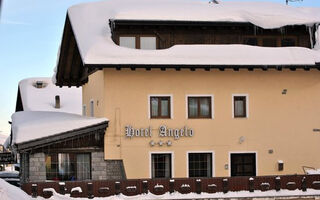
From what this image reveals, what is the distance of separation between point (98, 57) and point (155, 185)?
17.2ft

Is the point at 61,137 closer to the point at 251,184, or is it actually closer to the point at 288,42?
the point at 251,184

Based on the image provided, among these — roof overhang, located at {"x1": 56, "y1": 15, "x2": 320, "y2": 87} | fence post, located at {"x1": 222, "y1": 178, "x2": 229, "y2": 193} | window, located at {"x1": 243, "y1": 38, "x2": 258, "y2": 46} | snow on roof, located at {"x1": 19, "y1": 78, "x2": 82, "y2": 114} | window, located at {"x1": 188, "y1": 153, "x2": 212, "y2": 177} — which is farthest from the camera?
snow on roof, located at {"x1": 19, "y1": 78, "x2": 82, "y2": 114}

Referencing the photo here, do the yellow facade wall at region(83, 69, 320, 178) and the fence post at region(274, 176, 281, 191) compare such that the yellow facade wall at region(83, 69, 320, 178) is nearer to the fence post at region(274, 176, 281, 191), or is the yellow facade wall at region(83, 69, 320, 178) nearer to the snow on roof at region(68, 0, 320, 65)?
the snow on roof at region(68, 0, 320, 65)

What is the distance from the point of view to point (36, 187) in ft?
55.6

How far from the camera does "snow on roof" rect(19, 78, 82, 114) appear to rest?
140ft

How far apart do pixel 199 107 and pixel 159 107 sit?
161cm

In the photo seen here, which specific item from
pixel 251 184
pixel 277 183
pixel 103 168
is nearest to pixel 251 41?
pixel 277 183

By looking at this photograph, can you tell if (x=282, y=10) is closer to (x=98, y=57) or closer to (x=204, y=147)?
(x=204, y=147)

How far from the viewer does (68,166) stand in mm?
20469

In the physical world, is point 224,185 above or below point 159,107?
below

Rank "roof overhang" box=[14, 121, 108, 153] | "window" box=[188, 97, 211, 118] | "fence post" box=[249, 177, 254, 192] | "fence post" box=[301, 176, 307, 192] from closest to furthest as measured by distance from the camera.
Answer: "fence post" box=[249, 177, 254, 192] → "fence post" box=[301, 176, 307, 192] → "roof overhang" box=[14, 121, 108, 153] → "window" box=[188, 97, 211, 118]

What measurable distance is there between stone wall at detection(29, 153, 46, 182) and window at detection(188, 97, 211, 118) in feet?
19.5

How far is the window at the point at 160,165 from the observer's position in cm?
2087

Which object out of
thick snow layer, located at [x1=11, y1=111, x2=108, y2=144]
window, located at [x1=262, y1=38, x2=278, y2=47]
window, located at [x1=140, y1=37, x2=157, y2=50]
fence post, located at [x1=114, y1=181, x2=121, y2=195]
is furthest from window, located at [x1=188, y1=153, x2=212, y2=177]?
window, located at [x1=262, y1=38, x2=278, y2=47]
